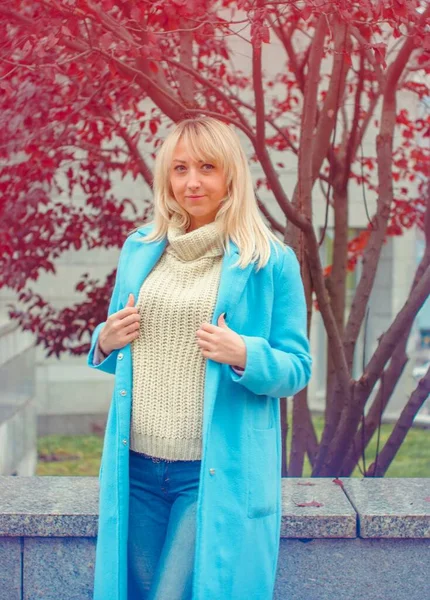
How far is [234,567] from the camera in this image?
2.71 metres

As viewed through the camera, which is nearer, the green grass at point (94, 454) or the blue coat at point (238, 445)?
the blue coat at point (238, 445)

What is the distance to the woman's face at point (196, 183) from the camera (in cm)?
286

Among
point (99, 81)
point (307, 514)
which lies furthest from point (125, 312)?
A: point (99, 81)

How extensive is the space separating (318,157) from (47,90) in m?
1.51

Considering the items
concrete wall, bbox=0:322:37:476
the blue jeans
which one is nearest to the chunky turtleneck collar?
the blue jeans

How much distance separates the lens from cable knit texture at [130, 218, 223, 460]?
2.78m

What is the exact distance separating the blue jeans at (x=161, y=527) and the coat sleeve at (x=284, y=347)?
1.06 ft

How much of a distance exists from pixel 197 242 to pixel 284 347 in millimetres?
403

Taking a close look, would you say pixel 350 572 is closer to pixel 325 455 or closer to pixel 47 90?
pixel 325 455

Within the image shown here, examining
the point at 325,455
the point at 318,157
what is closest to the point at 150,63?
the point at 318,157

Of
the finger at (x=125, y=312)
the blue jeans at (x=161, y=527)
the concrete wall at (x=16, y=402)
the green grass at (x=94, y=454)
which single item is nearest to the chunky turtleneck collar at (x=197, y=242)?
the finger at (x=125, y=312)

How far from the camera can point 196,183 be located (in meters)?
2.85

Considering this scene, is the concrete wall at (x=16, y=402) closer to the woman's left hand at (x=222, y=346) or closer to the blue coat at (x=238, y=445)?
the blue coat at (x=238, y=445)

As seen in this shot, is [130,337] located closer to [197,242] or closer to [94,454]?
[197,242]
